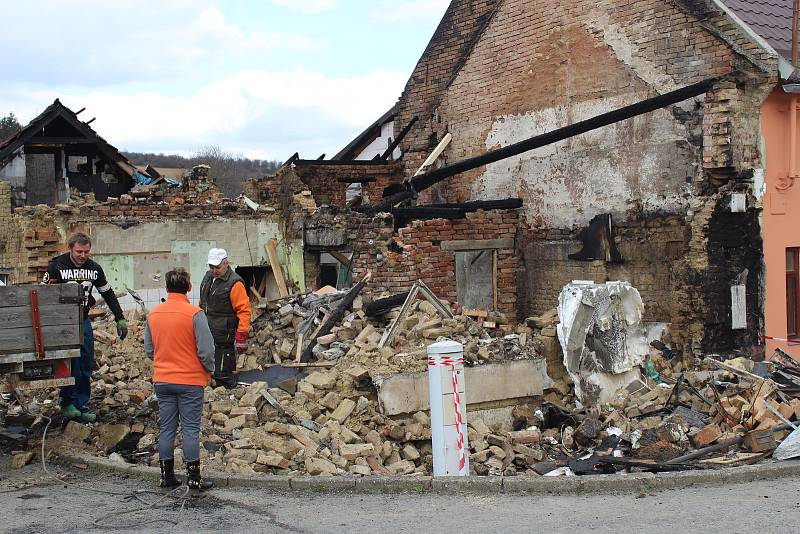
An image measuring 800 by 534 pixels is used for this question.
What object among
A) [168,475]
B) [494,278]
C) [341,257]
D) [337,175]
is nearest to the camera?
[168,475]

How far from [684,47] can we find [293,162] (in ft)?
31.5

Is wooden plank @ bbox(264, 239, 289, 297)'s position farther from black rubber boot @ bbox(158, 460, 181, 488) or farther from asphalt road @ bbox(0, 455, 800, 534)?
black rubber boot @ bbox(158, 460, 181, 488)

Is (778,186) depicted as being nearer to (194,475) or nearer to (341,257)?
(341,257)

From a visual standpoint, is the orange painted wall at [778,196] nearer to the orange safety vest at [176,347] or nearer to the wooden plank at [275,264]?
the wooden plank at [275,264]

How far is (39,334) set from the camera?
300 inches

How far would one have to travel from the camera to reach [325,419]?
31.0ft

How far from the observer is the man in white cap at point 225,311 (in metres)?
9.69

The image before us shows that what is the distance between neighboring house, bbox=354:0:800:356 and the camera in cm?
1341

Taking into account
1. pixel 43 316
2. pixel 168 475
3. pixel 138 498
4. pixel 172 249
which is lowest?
pixel 138 498

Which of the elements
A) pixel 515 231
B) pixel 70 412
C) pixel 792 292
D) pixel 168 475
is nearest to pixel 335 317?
pixel 70 412

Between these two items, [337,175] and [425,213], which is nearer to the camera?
[425,213]

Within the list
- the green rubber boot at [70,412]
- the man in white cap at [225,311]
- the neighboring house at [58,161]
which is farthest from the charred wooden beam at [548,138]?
the neighboring house at [58,161]

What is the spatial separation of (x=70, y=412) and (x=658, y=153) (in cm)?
968

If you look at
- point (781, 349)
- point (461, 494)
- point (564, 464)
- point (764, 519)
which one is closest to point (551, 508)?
point (461, 494)
